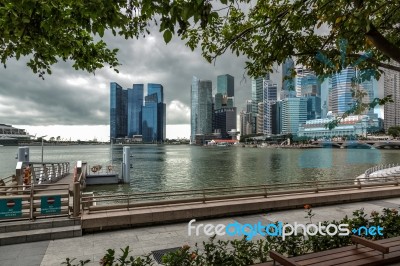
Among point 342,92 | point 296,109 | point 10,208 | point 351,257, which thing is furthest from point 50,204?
point 296,109

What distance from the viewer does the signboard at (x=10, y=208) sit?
381 inches

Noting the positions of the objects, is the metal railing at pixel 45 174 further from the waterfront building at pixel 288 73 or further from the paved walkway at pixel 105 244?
the waterfront building at pixel 288 73

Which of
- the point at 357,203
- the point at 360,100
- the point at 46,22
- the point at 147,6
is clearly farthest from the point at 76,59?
the point at 357,203

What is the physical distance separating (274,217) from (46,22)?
10.8 metres

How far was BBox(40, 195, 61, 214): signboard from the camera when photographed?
33.3ft

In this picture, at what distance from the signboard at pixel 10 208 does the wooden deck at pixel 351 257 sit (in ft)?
28.8

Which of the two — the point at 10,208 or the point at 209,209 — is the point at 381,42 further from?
the point at 10,208

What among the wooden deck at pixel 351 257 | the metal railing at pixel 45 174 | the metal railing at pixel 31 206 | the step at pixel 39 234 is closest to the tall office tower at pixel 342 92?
the wooden deck at pixel 351 257

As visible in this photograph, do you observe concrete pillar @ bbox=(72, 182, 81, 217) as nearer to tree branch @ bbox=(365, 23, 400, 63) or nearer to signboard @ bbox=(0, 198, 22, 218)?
signboard @ bbox=(0, 198, 22, 218)

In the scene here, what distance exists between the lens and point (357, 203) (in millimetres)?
14844

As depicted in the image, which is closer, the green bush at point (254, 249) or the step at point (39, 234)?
the green bush at point (254, 249)

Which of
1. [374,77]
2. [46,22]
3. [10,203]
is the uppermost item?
[46,22]

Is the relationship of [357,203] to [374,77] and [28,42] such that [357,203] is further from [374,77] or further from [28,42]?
[28,42]

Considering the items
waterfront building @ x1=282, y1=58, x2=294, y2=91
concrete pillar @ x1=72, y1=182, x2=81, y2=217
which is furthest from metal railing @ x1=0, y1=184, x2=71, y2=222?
waterfront building @ x1=282, y1=58, x2=294, y2=91
